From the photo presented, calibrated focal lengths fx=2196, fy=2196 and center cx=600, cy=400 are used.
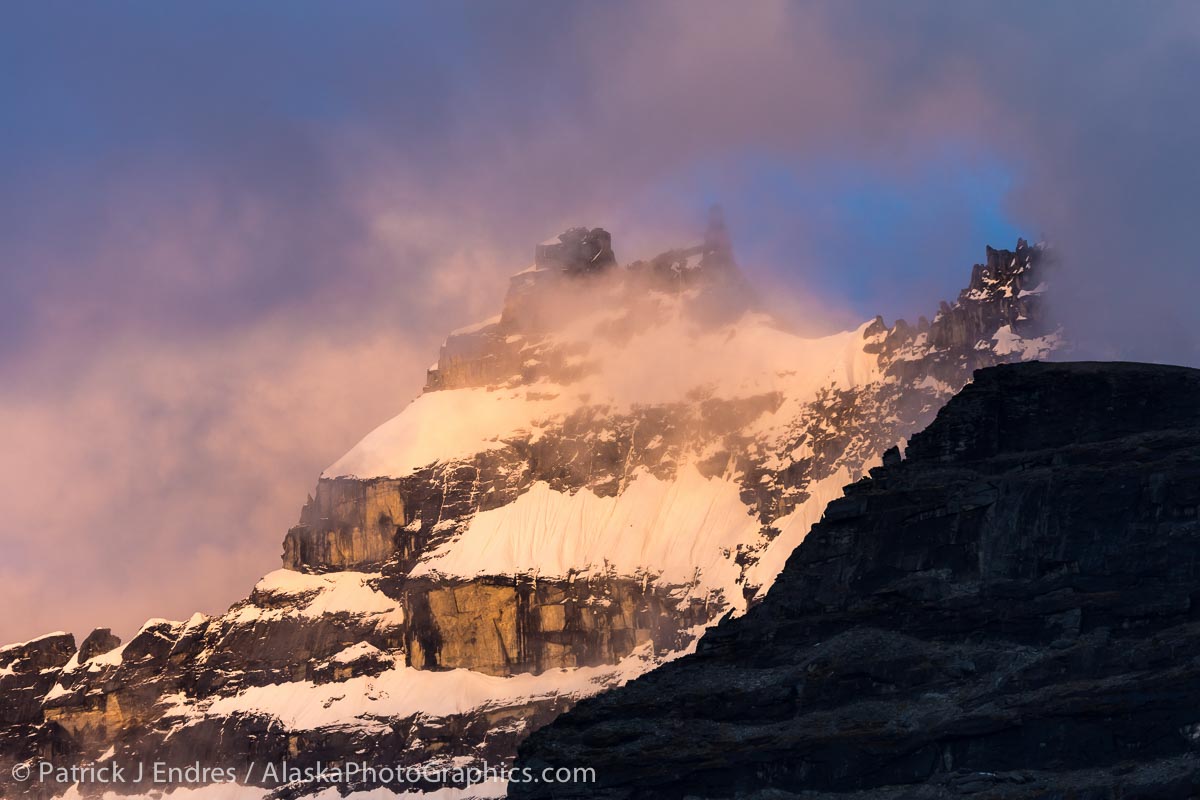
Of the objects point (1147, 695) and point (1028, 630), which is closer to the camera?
point (1147, 695)

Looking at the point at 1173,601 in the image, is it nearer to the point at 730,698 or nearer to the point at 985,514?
the point at 985,514

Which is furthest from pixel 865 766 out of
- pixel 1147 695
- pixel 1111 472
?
pixel 1111 472

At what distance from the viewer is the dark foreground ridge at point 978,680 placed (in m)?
175

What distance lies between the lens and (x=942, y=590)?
641ft

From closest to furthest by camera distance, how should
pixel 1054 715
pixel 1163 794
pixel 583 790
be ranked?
pixel 1163 794 → pixel 1054 715 → pixel 583 790

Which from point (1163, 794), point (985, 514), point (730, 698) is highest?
point (985, 514)

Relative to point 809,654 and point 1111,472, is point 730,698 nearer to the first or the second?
point 809,654

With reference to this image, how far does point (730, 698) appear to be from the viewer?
19200 centimetres

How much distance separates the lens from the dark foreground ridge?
175m

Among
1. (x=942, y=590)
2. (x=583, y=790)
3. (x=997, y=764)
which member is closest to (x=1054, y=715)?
(x=997, y=764)

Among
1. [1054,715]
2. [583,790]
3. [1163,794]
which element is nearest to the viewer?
[1163,794]

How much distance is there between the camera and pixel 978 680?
185 meters

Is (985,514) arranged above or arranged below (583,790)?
above

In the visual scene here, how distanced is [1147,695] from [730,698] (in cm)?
3675
